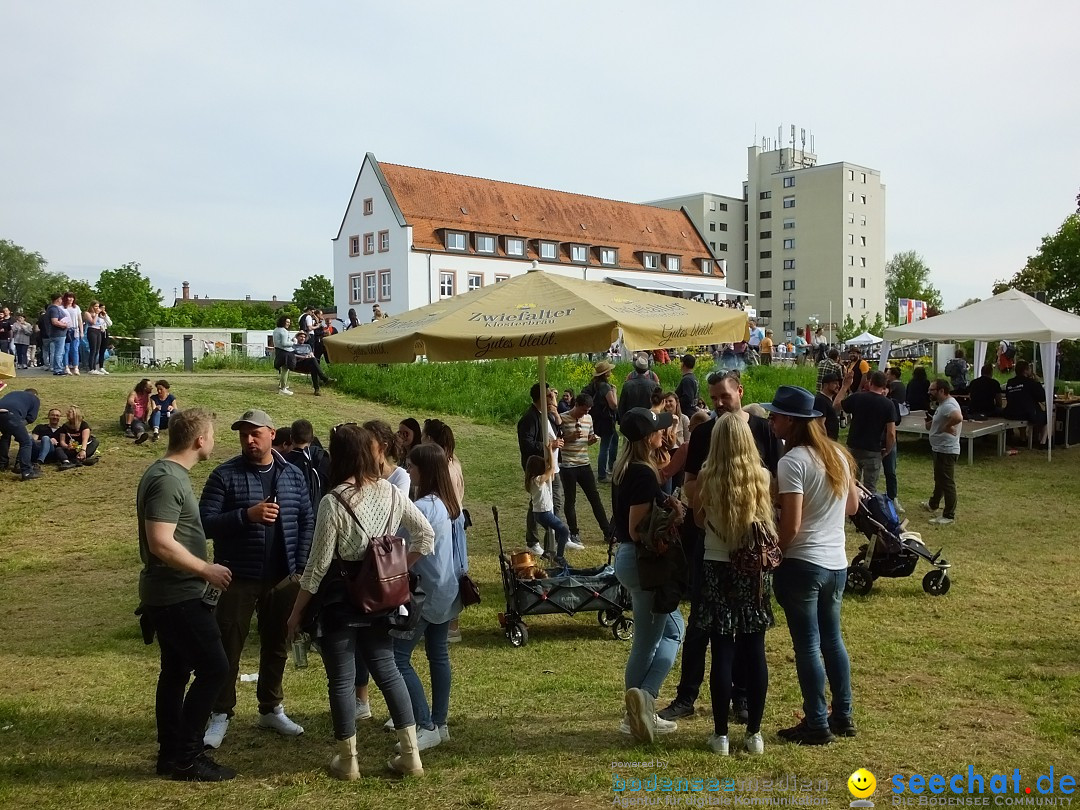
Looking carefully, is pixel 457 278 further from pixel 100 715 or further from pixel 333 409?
pixel 100 715

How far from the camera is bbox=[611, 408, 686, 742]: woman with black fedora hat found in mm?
4359

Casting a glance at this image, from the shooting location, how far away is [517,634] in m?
6.55

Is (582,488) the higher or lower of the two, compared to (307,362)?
lower

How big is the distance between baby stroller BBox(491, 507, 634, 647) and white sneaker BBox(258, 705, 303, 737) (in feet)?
6.63

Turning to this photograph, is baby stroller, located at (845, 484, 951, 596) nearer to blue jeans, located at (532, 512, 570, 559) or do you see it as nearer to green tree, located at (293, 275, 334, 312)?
blue jeans, located at (532, 512, 570, 559)

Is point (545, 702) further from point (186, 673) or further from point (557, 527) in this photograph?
point (557, 527)

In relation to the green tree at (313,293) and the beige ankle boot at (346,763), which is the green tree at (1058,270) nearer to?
the beige ankle boot at (346,763)

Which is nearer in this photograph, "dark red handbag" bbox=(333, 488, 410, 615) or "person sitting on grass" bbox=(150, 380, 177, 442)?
"dark red handbag" bbox=(333, 488, 410, 615)

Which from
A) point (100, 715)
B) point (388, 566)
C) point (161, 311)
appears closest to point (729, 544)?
point (388, 566)

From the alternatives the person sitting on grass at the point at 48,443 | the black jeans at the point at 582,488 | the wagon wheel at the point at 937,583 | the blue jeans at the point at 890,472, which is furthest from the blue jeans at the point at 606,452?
the person sitting on grass at the point at 48,443

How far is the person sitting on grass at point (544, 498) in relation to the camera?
326 inches

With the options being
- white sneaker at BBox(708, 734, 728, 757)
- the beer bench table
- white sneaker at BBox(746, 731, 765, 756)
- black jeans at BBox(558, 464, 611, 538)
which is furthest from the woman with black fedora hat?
the beer bench table

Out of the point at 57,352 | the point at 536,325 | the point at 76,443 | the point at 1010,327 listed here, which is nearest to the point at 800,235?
the point at 1010,327

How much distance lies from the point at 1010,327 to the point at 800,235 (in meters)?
71.2
